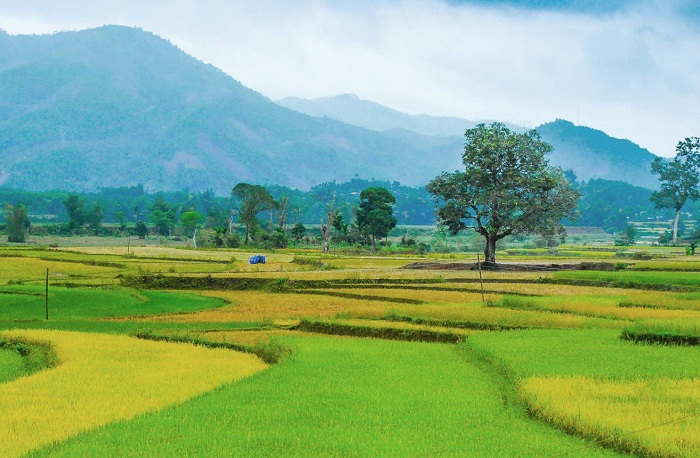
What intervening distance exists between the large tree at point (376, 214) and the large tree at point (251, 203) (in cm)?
1367

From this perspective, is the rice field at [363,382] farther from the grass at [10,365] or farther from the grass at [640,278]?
the grass at [640,278]

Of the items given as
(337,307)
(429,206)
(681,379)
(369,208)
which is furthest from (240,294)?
(429,206)

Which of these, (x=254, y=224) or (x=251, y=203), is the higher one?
(x=251, y=203)

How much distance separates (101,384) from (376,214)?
A: 63520 mm

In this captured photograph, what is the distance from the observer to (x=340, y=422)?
913cm

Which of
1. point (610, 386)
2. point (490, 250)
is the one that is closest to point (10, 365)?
point (610, 386)

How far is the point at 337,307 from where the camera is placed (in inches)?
1072

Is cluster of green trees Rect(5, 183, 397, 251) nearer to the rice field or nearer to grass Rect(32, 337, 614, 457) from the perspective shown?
the rice field

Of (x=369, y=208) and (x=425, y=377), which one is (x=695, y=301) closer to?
(x=425, y=377)

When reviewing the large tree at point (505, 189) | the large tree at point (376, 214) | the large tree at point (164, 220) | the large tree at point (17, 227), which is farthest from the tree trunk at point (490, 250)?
the large tree at point (164, 220)

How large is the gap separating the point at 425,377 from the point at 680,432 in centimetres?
498

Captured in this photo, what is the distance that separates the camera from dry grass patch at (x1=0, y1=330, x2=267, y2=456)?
914 cm

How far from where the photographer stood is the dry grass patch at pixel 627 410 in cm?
782

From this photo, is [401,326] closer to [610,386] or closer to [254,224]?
[610,386]
